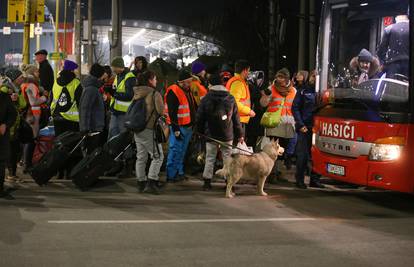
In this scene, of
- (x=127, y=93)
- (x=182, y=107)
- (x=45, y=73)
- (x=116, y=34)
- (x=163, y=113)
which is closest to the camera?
(x=163, y=113)

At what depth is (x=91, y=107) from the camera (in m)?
10.4

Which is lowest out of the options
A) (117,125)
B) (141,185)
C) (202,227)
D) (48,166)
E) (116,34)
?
(202,227)

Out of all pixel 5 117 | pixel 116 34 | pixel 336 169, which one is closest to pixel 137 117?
pixel 5 117

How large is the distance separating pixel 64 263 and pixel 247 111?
5335 millimetres

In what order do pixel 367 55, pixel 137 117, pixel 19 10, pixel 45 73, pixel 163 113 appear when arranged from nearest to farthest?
pixel 367 55
pixel 137 117
pixel 163 113
pixel 45 73
pixel 19 10

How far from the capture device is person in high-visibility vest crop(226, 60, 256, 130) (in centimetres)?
1063

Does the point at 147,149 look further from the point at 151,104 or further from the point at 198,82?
the point at 198,82

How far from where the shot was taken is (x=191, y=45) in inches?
1763

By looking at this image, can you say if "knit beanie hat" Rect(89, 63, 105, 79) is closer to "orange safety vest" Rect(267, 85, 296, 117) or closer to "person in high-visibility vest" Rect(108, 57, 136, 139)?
"person in high-visibility vest" Rect(108, 57, 136, 139)

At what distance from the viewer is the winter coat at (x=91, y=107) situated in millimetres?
10430

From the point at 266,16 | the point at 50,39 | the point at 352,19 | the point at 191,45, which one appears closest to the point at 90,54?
the point at 266,16

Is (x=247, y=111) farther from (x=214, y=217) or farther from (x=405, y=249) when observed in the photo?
(x=405, y=249)

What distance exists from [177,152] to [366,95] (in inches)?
131

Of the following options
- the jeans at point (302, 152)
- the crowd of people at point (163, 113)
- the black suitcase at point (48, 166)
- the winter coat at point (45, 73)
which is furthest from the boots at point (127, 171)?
the winter coat at point (45, 73)
